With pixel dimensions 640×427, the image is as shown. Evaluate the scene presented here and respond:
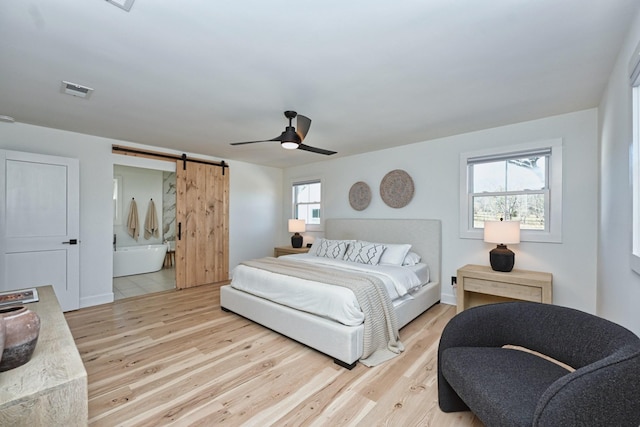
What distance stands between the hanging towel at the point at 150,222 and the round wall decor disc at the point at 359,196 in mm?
4950

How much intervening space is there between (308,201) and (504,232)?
371 centimetres

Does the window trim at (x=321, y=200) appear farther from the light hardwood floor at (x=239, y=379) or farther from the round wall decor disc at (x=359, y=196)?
the light hardwood floor at (x=239, y=379)

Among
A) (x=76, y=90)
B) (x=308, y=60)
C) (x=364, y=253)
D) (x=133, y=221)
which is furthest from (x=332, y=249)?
(x=133, y=221)

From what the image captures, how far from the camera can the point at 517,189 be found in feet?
11.4

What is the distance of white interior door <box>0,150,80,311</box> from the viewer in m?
3.32

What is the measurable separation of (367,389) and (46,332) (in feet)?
6.65

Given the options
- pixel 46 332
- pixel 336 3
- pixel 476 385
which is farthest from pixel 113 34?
pixel 476 385

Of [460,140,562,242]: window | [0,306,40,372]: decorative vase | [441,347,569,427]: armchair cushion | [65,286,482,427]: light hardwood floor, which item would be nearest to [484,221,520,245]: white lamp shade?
[460,140,562,242]: window

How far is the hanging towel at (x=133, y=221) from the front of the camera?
21.9 feet

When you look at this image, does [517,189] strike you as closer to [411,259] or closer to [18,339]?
[411,259]

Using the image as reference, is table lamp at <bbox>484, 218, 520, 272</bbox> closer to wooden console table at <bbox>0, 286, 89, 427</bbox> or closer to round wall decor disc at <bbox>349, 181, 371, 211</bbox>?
round wall decor disc at <bbox>349, 181, 371, 211</bbox>

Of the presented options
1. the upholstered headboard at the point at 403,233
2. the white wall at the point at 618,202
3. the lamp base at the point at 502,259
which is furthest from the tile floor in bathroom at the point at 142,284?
the white wall at the point at 618,202

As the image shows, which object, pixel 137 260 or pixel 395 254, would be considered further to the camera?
pixel 137 260

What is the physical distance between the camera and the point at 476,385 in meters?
1.34
